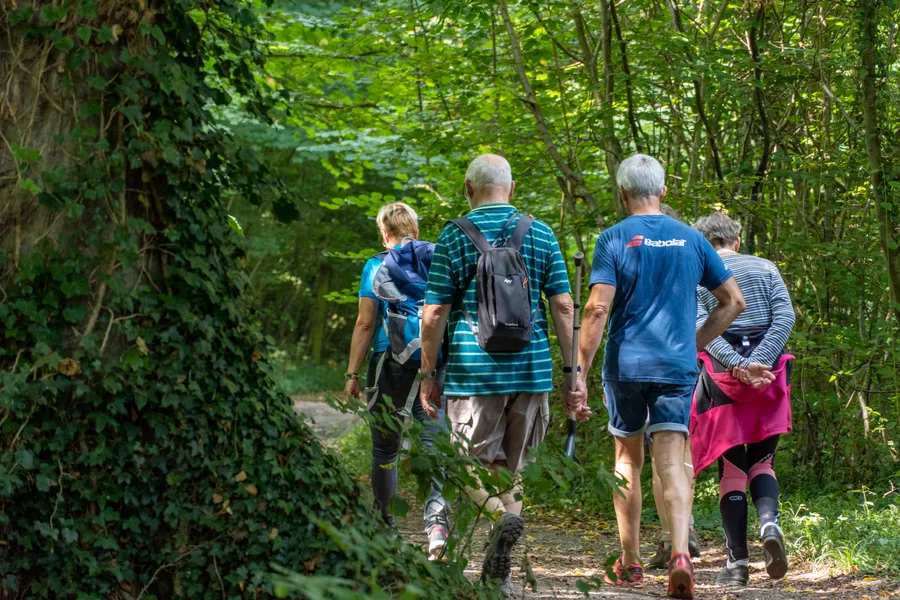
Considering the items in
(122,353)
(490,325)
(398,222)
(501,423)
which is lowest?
(501,423)

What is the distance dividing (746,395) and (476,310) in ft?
6.23

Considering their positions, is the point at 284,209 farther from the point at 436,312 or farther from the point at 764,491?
the point at 764,491

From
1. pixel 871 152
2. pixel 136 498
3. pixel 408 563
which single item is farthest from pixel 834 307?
pixel 136 498

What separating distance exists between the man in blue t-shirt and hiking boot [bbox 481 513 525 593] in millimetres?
1012

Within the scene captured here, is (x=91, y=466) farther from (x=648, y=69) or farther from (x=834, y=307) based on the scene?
(x=834, y=307)

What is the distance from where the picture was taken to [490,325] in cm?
469

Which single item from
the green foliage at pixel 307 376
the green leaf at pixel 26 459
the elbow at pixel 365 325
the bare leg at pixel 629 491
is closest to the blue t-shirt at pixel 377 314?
the elbow at pixel 365 325

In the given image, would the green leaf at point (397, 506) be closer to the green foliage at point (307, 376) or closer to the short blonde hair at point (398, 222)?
the short blonde hair at point (398, 222)

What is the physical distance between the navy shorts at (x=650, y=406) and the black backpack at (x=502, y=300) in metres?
0.73

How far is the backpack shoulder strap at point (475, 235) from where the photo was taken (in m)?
4.82

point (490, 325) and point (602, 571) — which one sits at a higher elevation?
point (490, 325)

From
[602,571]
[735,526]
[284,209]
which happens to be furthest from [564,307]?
[602,571]

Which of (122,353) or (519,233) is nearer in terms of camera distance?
(122,353)

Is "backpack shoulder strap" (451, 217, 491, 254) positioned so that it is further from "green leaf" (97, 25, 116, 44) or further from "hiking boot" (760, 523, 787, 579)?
"hiking boot" (760, 523, 787, 579)
